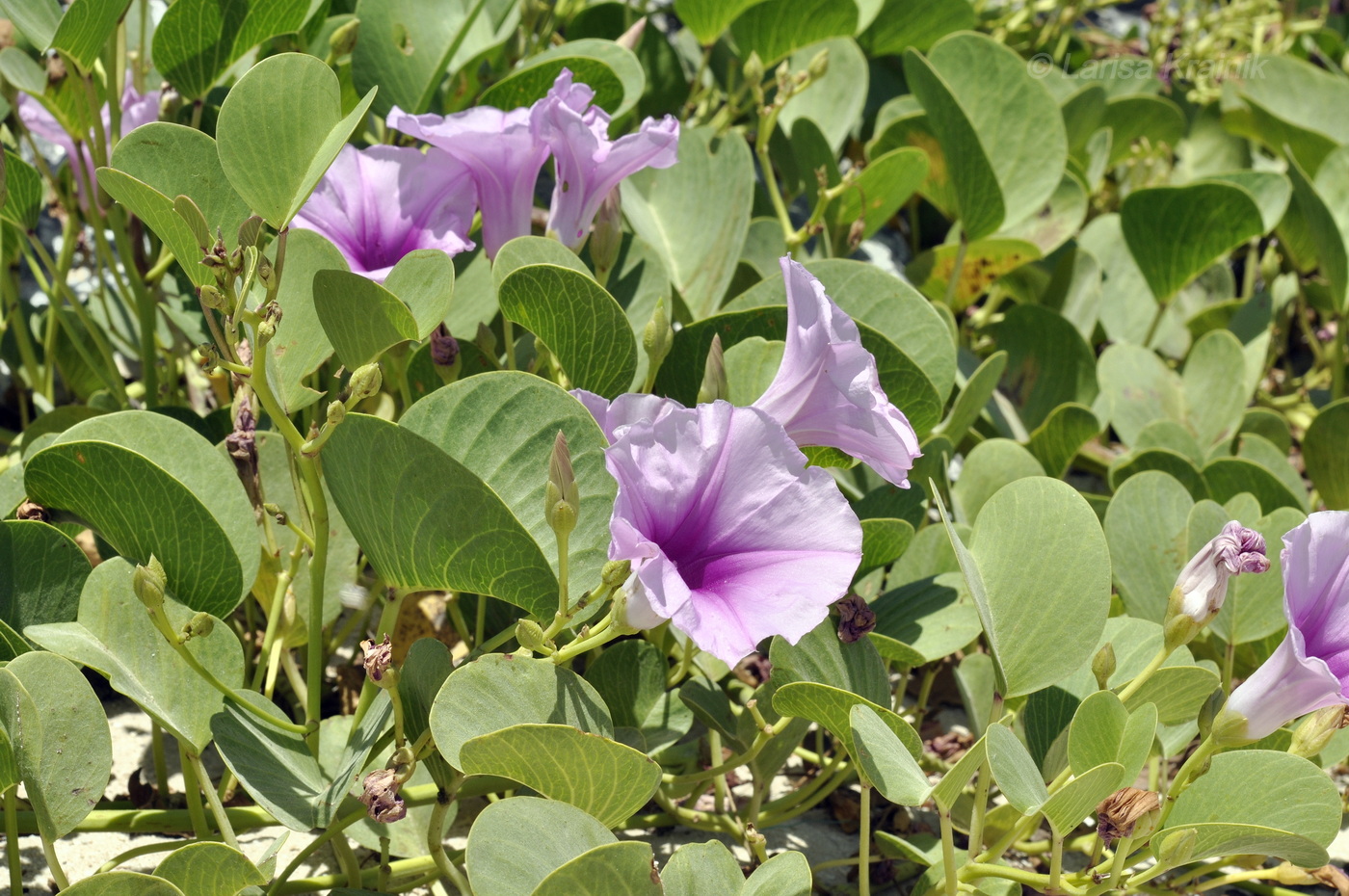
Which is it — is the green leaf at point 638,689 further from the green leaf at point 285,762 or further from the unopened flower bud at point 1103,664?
the unopened flower bud at point 1103,664

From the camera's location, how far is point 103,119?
1.66m

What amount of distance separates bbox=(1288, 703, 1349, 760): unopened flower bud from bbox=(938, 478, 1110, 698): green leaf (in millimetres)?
208

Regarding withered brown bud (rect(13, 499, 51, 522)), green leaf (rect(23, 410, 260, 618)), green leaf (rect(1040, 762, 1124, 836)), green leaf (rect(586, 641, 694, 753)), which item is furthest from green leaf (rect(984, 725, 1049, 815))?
withered brown bud (rect(13, 499, 51, 522))

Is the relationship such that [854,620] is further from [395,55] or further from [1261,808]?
[395,55]

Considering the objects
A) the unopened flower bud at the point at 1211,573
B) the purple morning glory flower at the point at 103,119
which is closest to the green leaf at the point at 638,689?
the unopened flower bud at the point at 1211,573

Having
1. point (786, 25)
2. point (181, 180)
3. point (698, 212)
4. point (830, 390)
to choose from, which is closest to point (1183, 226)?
point (786, 25)

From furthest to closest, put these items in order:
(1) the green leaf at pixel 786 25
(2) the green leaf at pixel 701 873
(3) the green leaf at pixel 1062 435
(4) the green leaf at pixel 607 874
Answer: (1) the green leaf at pixel 786 25
(3) the green leaf at pixel 1062 435
(2) the green leaf at pixel 701 873
(4) the green leaf at pixel 607 874

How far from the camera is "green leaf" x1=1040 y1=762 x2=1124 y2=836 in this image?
36.3 inches

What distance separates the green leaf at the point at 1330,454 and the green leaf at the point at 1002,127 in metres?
0.57

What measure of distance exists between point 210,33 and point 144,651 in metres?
0.78

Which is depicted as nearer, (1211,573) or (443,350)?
(1211,573)

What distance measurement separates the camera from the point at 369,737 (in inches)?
41.9

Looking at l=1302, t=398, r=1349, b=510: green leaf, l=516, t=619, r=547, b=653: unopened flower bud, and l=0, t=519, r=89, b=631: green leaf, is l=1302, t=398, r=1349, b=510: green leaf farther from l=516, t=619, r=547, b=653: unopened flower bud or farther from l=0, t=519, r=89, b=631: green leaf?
l=0, t=519, r=89, b=631: green leaf

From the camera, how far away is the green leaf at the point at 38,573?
109 centimetres
